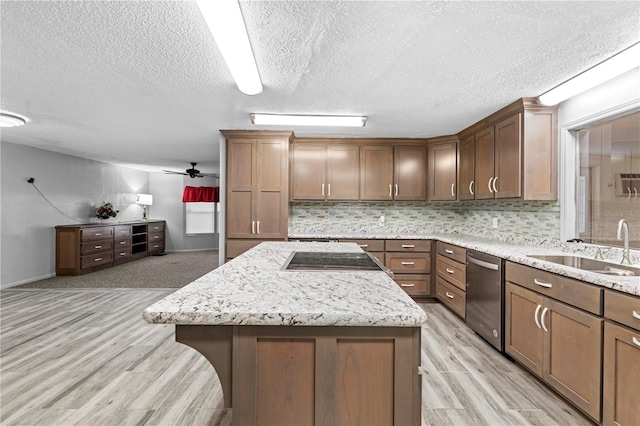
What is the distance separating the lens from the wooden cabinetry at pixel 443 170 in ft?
12.9

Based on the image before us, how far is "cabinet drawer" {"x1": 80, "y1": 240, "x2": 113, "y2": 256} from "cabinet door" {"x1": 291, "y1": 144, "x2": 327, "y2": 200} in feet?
14.6

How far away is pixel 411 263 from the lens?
3.80 m

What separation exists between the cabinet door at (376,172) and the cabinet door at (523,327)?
2125 mm

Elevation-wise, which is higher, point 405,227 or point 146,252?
point 405,227

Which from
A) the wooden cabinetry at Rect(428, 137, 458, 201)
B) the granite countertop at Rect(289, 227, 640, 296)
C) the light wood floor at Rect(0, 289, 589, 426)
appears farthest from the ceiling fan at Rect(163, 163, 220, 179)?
the wooden cabinetry at Rect(428, 137, 458, 201)

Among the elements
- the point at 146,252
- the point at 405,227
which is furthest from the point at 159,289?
the point at 405,227

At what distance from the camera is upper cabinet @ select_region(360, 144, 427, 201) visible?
4168 mm

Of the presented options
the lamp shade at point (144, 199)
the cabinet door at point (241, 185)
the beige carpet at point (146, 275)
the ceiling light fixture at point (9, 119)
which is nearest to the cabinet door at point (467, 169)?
the cabinet door at point (241, 185)

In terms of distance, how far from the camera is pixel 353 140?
4.16 meters

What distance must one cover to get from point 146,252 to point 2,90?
5694 mm

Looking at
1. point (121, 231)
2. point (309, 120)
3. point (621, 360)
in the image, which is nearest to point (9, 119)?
point (309, 120)

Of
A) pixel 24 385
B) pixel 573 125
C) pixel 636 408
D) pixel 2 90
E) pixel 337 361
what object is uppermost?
pixel 2 90

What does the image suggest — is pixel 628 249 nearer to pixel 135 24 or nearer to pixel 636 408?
pixel 636 408

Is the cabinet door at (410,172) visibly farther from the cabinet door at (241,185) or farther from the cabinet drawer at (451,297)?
the cabinet door at (241,185)
